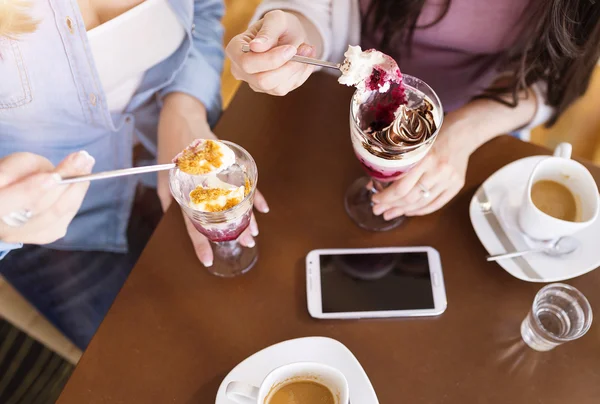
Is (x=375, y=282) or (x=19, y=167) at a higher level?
(x=19, y=167)

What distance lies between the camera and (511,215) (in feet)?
2.94

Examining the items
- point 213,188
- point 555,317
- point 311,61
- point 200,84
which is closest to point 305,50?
point 311,61

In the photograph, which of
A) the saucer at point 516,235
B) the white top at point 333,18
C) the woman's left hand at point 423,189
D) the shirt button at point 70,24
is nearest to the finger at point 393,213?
the woman's left hand at point 423,189

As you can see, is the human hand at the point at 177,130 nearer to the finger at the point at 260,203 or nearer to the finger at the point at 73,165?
the finger at the point at 260,203

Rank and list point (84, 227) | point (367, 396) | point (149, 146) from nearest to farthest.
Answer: point (367, 396)
point (84, 227)
point (149, 146)

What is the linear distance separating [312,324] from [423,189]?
341mm

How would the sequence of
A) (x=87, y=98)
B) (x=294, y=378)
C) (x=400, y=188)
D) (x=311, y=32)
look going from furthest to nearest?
(x=311, y=32) → (x=87, y=98) → (x=400, y=188) → (x=294, y=378)

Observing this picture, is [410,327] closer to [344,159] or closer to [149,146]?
[344,159]

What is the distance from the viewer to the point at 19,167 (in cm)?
73

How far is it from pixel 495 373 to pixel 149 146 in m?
1.01

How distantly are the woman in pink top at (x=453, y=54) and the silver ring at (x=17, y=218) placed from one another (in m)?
0.45

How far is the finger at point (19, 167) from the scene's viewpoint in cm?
72

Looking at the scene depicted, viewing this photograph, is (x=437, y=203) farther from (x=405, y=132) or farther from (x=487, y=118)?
(x=487, y=118)

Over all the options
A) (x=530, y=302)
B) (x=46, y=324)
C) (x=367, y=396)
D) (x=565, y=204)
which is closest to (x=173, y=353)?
(x=367, y=396)
